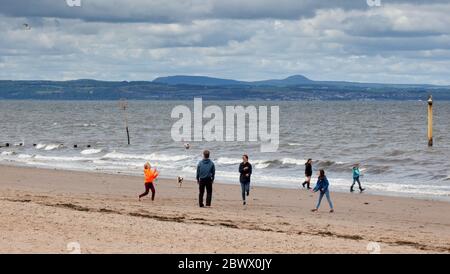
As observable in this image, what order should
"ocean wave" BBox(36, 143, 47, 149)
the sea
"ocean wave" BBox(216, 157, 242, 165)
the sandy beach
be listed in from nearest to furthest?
the sandy beach
the sea
"ocean wave" BBox(216, 157, 242, 165)
"ocean wave" BBox(36, 143, 47, 149)

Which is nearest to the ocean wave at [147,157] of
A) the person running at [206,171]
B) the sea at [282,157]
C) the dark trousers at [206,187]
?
the sea at [282,157]

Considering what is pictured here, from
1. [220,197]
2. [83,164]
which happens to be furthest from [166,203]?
[83,164]

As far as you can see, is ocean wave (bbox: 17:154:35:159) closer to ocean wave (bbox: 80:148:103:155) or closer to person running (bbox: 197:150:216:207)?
ocean wave (bbox: 80:148:103:155)

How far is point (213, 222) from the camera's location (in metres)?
19.4

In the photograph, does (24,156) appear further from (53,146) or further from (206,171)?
(206,171)

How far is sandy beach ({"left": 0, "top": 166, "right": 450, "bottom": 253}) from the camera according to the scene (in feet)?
48.2

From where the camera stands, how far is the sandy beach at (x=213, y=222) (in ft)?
48.2

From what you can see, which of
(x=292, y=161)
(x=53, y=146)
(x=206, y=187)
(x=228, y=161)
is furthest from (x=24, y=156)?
(x=206, y=187)

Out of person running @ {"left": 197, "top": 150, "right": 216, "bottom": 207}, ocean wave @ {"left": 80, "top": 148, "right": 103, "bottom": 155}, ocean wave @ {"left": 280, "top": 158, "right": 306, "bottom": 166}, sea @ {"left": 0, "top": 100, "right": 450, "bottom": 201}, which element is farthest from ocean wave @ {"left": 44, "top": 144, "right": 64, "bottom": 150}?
person running @ {"left": 197, "top": 150, "right": 216, "bottom": 207}

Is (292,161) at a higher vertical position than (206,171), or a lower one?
lower

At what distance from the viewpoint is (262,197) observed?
91.4ft

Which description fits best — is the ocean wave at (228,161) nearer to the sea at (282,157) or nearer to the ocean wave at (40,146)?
the sea at (282,157)
